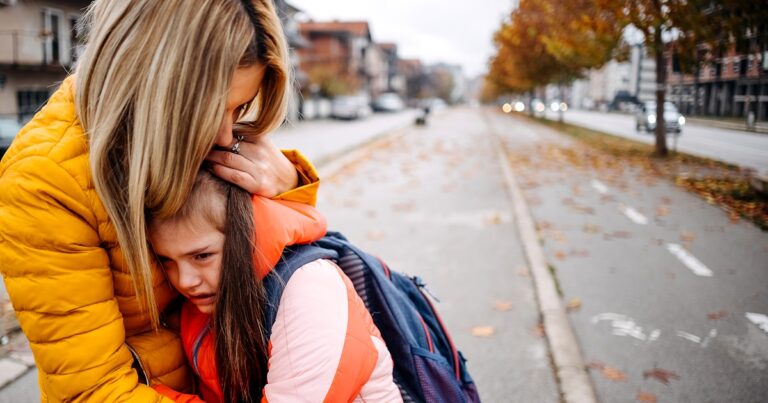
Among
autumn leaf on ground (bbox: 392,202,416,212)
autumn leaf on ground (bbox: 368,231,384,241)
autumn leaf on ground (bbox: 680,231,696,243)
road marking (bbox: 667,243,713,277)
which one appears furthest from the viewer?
autumn leaf on ground (bbox: 392,202,416,212)

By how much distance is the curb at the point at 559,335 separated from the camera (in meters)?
3.10

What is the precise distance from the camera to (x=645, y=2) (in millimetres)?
11016

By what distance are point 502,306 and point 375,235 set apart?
251cm

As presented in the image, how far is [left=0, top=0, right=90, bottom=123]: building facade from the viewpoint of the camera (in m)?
19.4

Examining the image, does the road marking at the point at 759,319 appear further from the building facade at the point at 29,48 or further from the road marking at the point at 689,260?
the building facade at the point at 29,48

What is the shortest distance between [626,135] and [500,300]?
631 inches

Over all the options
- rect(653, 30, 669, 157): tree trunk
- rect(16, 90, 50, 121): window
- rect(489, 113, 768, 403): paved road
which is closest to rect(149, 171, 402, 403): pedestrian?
rect(489, 113, 768, 403): paved road

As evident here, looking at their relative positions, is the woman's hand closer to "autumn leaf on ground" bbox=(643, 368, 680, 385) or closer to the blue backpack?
the blue backpack

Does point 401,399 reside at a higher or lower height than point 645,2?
lower

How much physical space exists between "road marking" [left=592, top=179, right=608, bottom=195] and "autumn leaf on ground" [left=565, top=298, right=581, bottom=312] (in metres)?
5.33

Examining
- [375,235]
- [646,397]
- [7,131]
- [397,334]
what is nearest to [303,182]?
[397,334]

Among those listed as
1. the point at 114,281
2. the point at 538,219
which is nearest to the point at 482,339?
the point at 114,281

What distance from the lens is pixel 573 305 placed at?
170 inches

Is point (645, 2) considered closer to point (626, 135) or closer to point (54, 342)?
point (626, 135)
